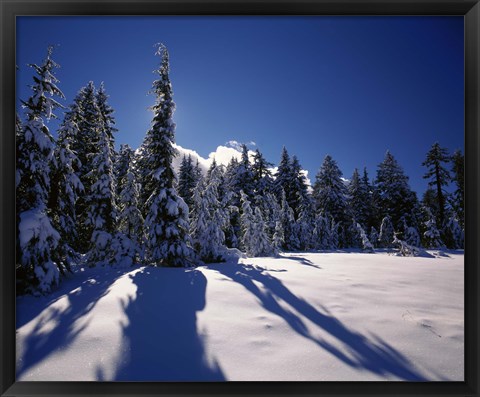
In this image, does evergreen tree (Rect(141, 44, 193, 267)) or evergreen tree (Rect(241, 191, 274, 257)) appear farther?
evergreen tree (Rect(241, 191, 274, 257))

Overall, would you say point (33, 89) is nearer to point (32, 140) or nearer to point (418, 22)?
point (32, 140)

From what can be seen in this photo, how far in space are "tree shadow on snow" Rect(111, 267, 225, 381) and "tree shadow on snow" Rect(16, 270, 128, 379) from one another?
2.23 feet

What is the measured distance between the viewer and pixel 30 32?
3840 mm

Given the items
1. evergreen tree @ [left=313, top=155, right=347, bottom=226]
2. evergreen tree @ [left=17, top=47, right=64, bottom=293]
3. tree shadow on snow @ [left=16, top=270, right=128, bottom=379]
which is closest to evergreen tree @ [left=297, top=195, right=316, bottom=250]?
evergreen tree @ [left=313, top=155, right=347, bottom=226]

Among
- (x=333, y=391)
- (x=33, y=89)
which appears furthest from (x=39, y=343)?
(x=33, y=89)

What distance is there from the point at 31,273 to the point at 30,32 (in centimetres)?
468

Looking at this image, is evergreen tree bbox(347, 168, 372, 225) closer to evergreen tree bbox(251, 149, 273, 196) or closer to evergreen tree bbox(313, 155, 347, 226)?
evergreen tree bbox(313, 155, 347, 226)

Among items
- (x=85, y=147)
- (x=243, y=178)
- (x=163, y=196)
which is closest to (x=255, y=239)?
(x=163, y=196)

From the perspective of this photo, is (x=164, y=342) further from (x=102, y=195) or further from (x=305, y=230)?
(x=305, y=230)

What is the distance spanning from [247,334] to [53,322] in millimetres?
3032

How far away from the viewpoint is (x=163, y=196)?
9.73m

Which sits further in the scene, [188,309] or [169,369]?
[188,309]

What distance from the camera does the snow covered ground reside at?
104 inches
